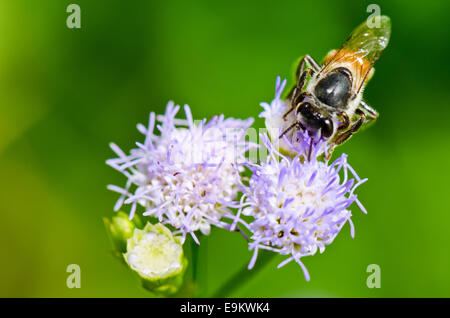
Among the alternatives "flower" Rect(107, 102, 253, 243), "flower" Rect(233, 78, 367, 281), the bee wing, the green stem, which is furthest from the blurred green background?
"flower" Rect(233, 78, 367, 281)

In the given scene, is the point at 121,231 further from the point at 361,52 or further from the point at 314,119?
the point at 361,52

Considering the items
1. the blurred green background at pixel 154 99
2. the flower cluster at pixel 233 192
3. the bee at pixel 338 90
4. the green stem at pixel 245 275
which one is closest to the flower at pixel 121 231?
the flower cluster at pixel 233 192

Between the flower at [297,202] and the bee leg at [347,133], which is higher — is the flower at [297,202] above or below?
below

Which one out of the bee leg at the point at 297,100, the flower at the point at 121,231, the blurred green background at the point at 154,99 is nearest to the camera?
the bee leg at the point at 297,100

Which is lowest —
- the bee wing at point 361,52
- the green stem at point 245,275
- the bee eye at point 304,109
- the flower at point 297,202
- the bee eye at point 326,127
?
the green stem at point 245,275

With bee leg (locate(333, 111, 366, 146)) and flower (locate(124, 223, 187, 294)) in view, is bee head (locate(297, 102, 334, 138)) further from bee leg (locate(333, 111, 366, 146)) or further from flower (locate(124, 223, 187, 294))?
flower (locate(124, 223, 187, 294))

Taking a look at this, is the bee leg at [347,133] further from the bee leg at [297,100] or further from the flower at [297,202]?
the bee leg at [297,100]

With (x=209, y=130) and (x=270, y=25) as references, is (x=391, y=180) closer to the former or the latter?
(x=270, y=25)
